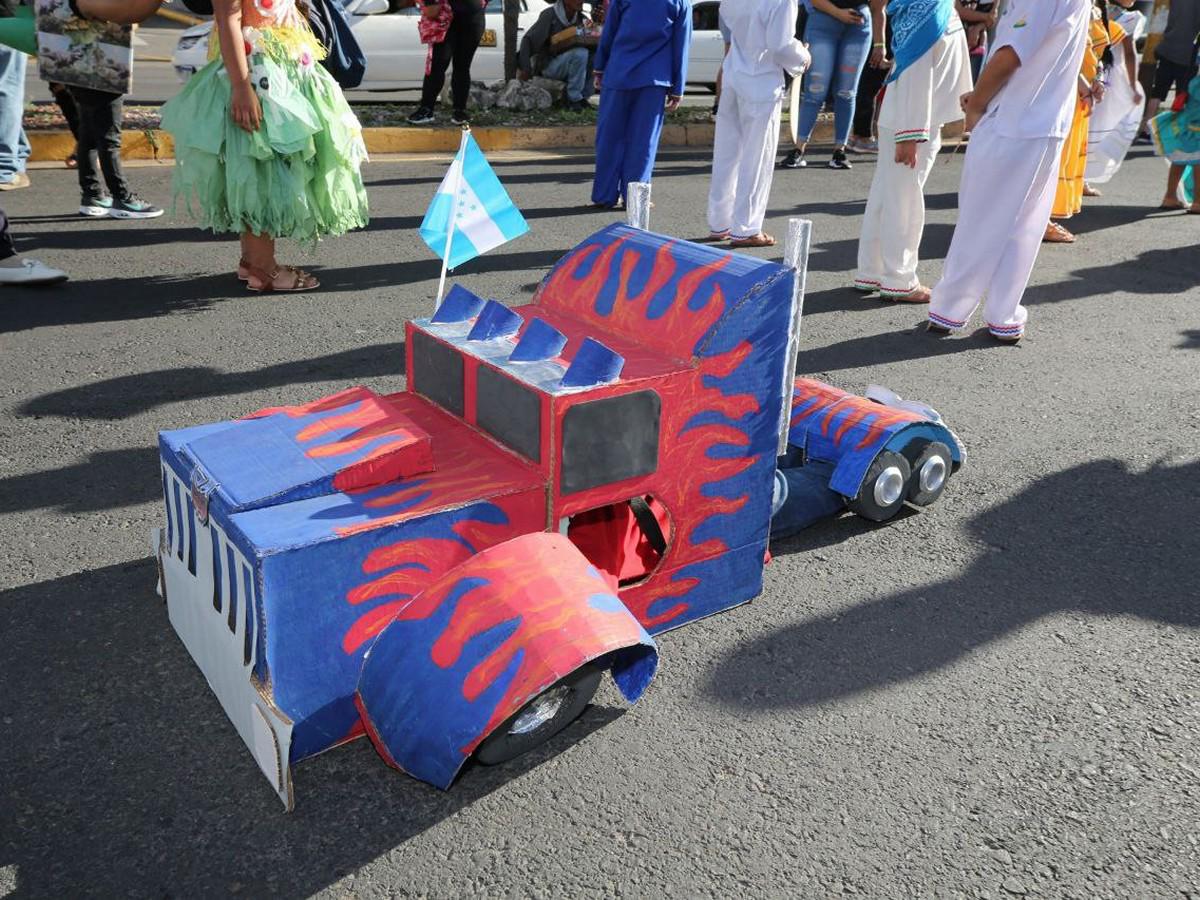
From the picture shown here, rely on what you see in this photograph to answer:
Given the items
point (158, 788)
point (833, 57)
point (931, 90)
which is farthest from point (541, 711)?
point (833, 57)

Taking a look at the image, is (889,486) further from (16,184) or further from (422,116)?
(422,116)

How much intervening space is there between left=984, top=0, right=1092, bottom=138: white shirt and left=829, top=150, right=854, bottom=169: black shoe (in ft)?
17.2

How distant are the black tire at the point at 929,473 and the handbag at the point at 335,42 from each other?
374 cm

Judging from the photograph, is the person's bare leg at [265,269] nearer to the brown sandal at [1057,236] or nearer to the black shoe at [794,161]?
the brown sandal at [1057,236]

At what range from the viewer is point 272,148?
4.98 m

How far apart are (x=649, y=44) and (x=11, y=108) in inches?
158

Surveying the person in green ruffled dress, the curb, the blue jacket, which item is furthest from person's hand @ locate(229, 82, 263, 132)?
the curb

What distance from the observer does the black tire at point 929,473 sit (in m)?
3.59

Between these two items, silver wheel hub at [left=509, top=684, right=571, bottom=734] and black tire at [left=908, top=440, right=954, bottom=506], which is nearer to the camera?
silver wheel hub at [left=509, top=684, right=571, bottom=734]

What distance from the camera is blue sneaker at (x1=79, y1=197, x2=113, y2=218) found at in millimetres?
6938

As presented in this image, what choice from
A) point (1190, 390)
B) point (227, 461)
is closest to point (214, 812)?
point (227, 461)

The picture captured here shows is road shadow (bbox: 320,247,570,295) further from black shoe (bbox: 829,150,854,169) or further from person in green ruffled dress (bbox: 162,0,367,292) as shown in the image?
black shoe (bbox: 829,150,854,169)

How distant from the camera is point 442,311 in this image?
9.60 feet

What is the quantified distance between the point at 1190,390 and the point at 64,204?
23.0 ft
